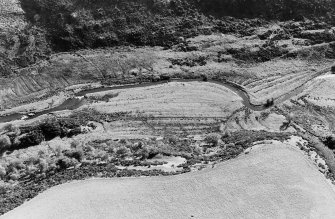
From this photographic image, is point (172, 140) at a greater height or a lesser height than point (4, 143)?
greater

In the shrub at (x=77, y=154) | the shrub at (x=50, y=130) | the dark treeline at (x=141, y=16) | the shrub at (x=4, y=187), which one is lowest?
the shrub at (x=4, y=187)

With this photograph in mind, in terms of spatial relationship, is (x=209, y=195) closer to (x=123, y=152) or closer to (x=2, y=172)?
(x=123, y=152)

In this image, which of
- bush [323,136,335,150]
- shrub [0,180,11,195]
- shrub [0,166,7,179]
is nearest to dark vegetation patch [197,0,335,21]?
bush [323,136,335,150]

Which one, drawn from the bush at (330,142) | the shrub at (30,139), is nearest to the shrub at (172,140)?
the shrub at (30,139)

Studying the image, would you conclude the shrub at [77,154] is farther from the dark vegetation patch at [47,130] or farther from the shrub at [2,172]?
the shrub at [2,172]

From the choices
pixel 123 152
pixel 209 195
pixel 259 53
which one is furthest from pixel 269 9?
pixel 209 195

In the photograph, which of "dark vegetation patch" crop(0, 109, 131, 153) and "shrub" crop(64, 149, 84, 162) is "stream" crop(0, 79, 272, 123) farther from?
"shrub" crop(64, 149, 84, 162)

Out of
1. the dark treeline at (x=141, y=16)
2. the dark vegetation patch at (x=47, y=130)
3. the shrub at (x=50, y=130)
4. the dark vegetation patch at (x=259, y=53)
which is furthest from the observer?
the dark treeline at (x=141, y=16)

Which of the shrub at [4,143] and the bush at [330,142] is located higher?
the bush at [330,142]
